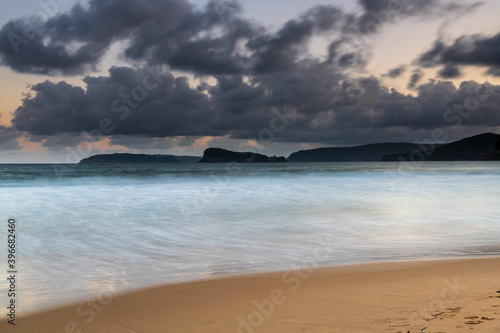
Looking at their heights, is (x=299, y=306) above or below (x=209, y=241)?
above

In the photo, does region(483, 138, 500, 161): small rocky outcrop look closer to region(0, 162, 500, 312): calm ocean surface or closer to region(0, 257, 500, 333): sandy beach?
region(0, 162, 500, 312): calm ocean surface

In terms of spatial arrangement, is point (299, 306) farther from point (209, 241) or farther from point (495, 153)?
point (495, 153)

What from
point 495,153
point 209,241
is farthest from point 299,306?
point 495,153

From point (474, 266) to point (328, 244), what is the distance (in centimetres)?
337

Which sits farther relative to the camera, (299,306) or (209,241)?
(209,241)

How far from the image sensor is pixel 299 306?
4422 millimetres

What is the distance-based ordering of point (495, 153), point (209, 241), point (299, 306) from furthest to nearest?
point (495, 153) → point (209, 241) → point (299, 306)

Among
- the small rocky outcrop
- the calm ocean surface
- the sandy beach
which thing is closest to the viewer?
the sandy beach

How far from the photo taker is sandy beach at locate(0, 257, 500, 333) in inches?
150

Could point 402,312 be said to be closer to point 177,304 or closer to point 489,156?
point 177,304

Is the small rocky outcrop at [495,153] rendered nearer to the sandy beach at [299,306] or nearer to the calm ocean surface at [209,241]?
the calm ocean surface at [209,241]

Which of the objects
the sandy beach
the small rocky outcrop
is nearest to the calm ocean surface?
the sandy beach

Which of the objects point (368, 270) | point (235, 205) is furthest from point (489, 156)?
point (368, 270)

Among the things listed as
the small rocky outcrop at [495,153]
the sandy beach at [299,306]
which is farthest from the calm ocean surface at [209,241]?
the small rocky outcrop at [495,153]
